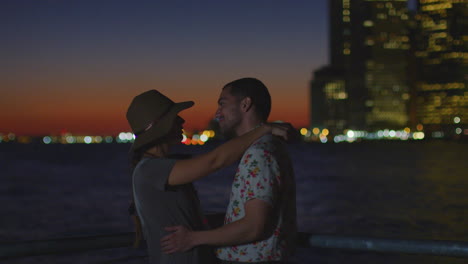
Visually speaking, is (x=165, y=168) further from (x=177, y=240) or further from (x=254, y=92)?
(x=254, y=92)

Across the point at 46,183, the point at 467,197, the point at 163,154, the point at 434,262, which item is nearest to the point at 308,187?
the point at 467,197

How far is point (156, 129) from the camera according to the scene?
320 cm

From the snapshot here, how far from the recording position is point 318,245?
423 centimetres

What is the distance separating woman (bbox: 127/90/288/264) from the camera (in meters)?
2.99

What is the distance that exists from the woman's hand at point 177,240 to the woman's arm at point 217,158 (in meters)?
0.28

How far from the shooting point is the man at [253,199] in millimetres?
2977

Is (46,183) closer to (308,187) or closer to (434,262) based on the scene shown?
(308,187)

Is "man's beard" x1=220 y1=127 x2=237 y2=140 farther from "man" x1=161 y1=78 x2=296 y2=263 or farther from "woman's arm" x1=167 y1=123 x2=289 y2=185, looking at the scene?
"woman's arm" x1=167 y1=123 x2=289 y2=185

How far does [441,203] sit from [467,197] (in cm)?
712

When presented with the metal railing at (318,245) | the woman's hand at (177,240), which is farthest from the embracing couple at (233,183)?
the metal railing at (318,245)

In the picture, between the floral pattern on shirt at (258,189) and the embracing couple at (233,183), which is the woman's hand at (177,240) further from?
the floral pattern on shirt at (258,189)

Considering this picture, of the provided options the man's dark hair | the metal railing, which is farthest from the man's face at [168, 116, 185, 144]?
the metal railing

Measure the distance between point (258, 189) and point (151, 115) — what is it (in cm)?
78

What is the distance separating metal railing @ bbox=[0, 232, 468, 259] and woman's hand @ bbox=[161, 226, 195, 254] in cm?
132
